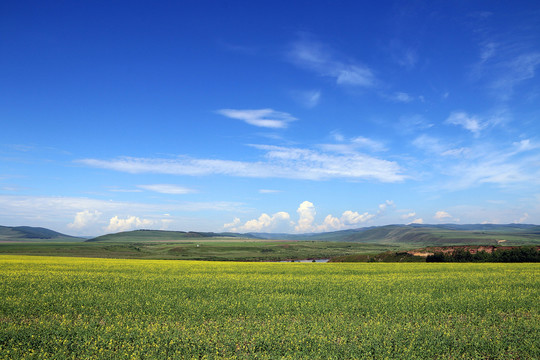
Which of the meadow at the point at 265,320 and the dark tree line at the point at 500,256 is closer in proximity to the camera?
the meadow at the point at 265,320

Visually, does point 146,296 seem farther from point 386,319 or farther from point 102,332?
point 386,319

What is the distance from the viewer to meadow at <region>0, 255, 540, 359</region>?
37.7ft

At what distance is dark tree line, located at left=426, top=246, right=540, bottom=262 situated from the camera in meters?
55.0

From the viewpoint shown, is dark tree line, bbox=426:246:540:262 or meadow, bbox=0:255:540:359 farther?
dark tree line, bbox=426:246:540:262

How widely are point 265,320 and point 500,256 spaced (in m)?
58.5

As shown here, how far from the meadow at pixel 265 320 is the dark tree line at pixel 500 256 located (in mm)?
36932

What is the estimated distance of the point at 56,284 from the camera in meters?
24.0

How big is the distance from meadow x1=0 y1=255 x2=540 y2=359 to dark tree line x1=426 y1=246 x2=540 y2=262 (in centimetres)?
3693

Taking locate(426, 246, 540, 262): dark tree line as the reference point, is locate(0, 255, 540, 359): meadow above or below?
above

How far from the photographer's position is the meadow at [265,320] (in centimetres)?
1149

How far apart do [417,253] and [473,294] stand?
161 ft

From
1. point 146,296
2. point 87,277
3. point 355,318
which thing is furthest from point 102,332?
point 87,277

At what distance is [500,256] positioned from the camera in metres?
56.1

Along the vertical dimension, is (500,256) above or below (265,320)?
below
